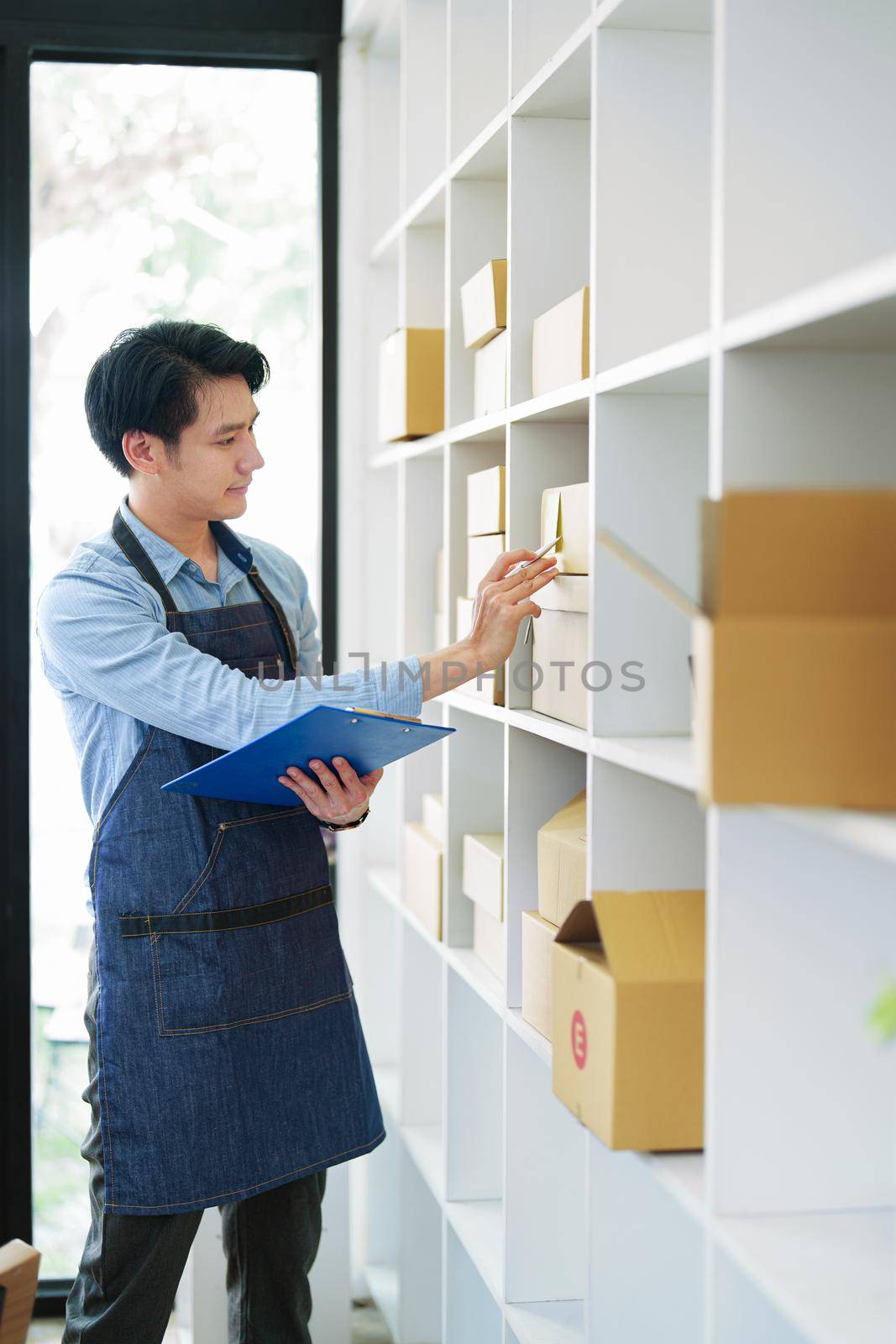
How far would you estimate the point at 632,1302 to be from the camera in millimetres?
1438

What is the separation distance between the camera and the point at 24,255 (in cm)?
267

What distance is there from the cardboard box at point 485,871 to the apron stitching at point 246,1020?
25cm

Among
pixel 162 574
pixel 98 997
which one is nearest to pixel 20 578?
pixel 162 574

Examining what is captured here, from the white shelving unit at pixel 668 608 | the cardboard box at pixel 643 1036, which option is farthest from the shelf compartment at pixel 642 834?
the cardboard box at pixel 643 1036

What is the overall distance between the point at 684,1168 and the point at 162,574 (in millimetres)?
1057

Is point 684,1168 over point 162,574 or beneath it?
beneath

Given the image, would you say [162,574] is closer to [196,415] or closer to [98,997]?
[196,415]

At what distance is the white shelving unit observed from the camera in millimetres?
1087

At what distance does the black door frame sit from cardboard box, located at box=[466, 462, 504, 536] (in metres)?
0.82

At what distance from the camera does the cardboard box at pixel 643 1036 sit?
1187 mm

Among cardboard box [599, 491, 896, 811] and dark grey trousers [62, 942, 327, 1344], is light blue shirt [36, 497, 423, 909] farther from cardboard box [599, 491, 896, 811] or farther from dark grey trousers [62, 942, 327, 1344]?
cardboard box [599, 491, 896, 811]

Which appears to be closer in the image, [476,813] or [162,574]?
[162,574]

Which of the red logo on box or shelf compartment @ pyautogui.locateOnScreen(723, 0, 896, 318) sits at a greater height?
shelf compartment @ pyautogui.locateOnScreen(723, 0, 896, 318)

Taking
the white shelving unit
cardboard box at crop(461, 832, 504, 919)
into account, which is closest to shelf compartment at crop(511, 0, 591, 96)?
the white shelving unit
